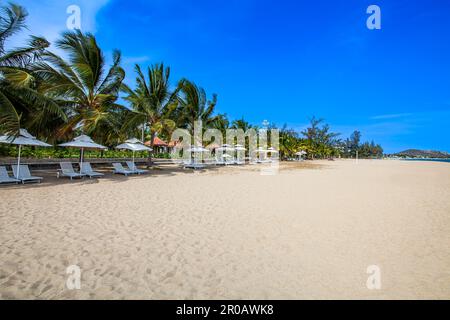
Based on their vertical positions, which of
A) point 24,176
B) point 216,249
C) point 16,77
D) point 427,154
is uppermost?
point 427,154

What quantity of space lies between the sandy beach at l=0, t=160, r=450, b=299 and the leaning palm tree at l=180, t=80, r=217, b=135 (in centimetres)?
1455

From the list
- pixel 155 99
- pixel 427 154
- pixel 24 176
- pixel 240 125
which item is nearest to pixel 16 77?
pixel 24 176

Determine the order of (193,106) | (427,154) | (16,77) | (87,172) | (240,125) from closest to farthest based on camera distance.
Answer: (16,77), (87,172), (193,106), (240,125), (427,154)

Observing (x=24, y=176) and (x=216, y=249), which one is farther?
(x=24, y=176)

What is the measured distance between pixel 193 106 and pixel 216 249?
18.3 m

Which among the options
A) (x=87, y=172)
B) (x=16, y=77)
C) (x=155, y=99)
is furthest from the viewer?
(x=155, y=99)

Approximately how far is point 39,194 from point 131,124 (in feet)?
22.9

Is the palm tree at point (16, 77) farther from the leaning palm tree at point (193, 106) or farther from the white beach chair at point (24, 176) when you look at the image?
the leaning palm tree at point (193, 106)

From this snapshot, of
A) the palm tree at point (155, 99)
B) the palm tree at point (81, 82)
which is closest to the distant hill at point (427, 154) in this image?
the palm tree at point (155, 99)

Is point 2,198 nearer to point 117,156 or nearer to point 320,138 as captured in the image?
point 117,156

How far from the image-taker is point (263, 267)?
3434mm

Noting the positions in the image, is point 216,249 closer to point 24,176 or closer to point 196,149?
point 24,176

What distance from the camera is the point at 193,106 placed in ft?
69.2

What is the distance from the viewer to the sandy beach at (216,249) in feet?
9.46
